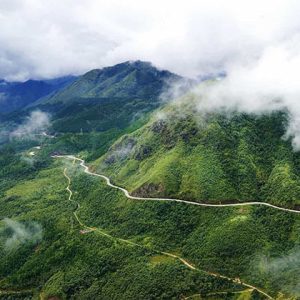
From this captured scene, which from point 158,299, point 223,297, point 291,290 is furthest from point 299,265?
point 158,299

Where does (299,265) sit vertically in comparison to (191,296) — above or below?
above

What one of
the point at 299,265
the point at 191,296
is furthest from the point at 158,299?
the point at 299,265

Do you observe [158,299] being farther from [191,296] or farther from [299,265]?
[299,265]

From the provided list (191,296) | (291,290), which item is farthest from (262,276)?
(191,296)

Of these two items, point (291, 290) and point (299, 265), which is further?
point (299, 265)

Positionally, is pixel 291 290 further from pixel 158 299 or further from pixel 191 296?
pixel 158 299

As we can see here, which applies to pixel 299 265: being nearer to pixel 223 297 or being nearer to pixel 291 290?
pixel 291 290

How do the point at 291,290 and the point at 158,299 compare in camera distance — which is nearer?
the point at 291,290

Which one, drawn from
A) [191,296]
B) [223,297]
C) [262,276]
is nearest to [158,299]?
[191,296]

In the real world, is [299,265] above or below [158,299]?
above
